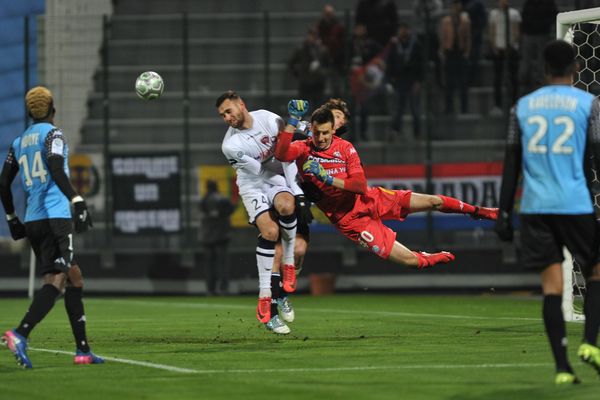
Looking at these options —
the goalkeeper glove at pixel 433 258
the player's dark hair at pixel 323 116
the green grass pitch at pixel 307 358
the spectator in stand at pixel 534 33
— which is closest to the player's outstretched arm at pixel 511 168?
the green grass pitch at pixel 307 358

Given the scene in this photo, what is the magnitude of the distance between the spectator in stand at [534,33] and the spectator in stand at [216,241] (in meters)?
5.86

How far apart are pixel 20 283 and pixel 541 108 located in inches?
694

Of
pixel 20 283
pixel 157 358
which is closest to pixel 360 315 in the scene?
pixel 157 358

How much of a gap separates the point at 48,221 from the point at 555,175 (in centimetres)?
385

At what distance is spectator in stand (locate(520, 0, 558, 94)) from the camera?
22.6 m

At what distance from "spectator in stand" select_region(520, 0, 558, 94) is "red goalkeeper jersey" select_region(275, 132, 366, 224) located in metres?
10.1

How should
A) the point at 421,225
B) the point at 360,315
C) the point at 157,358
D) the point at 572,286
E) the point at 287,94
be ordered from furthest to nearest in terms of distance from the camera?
the point at 287,94
the point at 421,225
the point at 360,315
the point at 572,286
the point at 157,358

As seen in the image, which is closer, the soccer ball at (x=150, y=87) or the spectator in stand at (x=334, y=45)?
the soccer ball at (x=150, y=87)

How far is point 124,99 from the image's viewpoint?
26.0 meters

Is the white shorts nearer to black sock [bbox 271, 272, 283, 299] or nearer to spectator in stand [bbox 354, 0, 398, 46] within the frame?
black sock [bbox 271, 272, 283, 299]

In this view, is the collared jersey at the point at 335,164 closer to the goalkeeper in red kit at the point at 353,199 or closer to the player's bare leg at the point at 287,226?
the goalkeeper in red kit at the point at 353,199

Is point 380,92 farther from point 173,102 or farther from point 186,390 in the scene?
point 186,390

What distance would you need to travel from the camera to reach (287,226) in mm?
12945

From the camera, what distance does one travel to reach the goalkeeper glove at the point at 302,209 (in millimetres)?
13039
